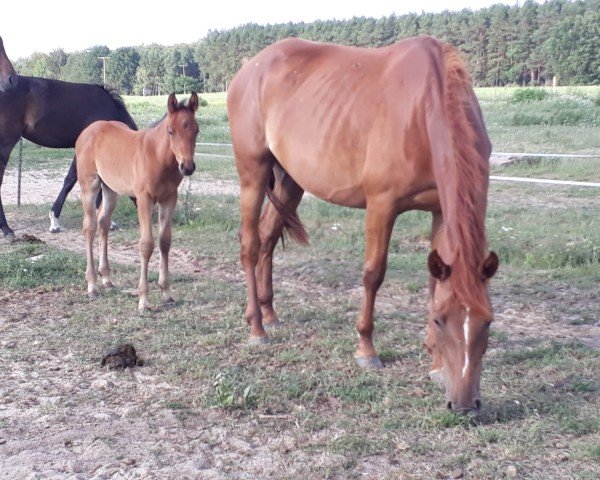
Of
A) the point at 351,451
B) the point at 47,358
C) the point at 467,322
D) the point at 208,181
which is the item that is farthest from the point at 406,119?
the point at 208,181

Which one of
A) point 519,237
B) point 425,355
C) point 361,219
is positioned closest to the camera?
point 425,355

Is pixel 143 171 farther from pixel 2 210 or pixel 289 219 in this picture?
pixel 2 210

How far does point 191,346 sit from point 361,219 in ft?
14.5

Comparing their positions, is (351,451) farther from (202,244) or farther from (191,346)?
(202,244)

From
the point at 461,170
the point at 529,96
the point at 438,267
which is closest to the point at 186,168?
the point at 461,170

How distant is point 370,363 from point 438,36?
61.2 metres

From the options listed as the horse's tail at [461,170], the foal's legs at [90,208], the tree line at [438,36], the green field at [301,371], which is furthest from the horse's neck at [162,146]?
the tree line at [438,36]

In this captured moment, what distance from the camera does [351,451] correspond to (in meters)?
3.29

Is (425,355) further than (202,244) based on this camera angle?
No

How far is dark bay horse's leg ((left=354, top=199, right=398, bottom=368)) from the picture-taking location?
13.8ft

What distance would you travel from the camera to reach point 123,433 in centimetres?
354

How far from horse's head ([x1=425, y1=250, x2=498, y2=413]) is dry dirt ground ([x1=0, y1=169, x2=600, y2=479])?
1.63 ft

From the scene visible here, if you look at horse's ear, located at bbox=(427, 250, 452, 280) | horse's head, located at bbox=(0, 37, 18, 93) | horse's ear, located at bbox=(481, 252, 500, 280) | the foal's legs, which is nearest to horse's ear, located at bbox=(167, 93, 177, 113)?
the foal's legs

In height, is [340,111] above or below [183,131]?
above
